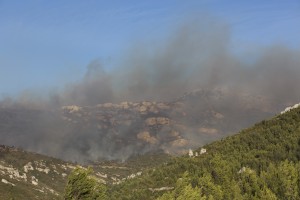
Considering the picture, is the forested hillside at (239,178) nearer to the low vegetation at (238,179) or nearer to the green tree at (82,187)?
the low vegetation at (238,179)

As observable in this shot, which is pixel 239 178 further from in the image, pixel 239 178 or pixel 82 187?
pixel 82 187

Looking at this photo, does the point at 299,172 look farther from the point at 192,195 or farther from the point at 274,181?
the point at 192,195

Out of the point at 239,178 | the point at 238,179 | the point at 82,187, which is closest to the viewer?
the point at 82,187

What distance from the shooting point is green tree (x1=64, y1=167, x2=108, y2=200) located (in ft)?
306

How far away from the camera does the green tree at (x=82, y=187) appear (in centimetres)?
9312

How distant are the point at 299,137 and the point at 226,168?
4846 cm

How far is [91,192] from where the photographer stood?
312 ft

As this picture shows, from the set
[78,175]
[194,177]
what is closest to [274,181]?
[194,177]

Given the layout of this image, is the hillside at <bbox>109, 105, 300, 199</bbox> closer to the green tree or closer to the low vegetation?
the low vegetation

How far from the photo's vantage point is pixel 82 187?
9400 centimetres

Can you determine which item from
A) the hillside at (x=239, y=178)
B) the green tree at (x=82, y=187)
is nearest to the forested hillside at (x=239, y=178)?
the hillside at (x=239, y=178)

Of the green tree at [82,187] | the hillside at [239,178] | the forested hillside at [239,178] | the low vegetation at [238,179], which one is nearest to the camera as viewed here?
the green tree at [82,187]

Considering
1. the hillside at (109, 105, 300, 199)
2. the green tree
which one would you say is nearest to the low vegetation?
the hillside at (109, 105, 300, 199)

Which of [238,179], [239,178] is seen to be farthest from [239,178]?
[238,179]
